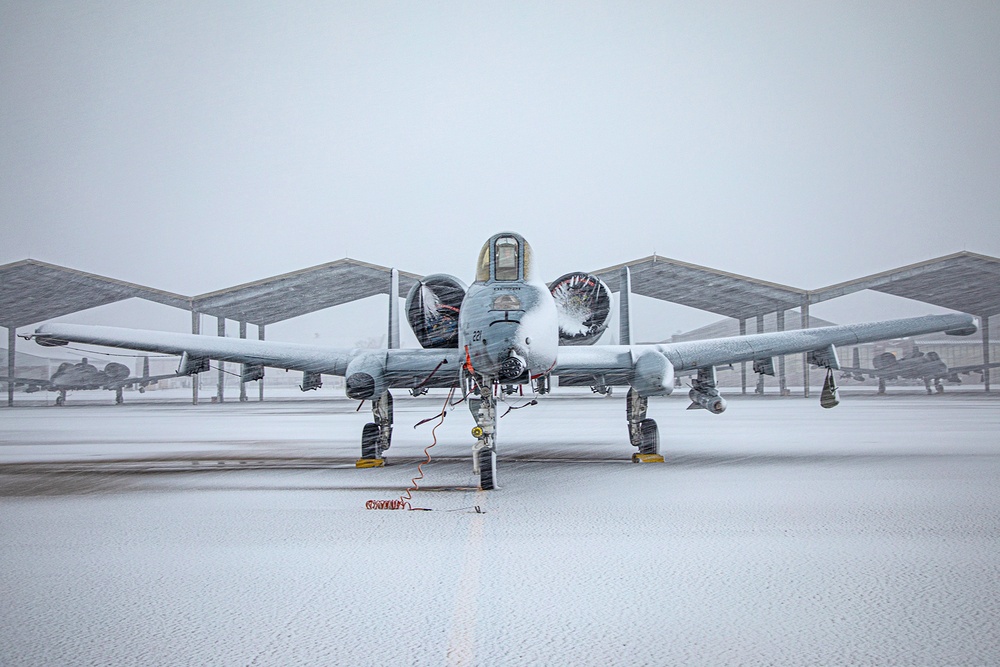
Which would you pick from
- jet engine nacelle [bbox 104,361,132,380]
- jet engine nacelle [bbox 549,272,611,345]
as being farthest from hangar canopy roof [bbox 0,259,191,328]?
jet engine nacelle [bbox 549,272,611,345]

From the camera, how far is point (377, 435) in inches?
439

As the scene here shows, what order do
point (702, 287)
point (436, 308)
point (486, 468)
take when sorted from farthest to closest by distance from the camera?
point (702, 287) < point (436, 308) < point (486, 468)

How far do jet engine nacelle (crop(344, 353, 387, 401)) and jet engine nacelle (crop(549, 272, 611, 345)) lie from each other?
3.77 metres

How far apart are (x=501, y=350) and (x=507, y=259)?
1419 mm

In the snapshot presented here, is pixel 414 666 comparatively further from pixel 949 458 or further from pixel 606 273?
pixel 606 273

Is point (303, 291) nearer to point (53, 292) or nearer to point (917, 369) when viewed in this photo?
point (53, 292)

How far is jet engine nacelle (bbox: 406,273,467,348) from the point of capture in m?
11.9

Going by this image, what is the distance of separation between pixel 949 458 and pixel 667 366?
15.3ft

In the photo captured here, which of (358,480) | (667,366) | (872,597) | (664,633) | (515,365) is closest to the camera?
(664,633)

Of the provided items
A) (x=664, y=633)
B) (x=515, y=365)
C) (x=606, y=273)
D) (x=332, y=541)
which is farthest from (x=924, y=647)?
(x=606, y=273)

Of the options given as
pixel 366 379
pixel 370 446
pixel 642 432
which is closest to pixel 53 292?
pixel 370 446

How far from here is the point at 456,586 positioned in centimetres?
438

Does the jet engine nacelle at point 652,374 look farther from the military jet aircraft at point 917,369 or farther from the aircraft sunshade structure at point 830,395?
the military jet aircraft at point 917,369

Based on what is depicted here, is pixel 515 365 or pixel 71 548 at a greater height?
pixel 515 365
